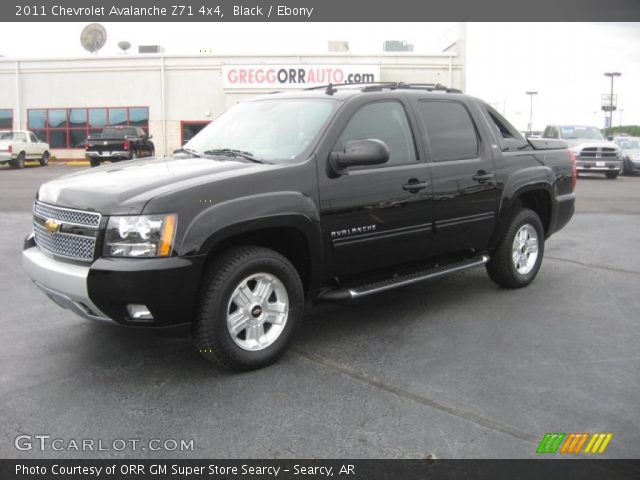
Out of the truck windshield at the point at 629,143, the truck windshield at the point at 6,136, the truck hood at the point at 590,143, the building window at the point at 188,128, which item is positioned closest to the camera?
the truck hood at the point at 590,143

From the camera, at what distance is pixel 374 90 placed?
5.15 m

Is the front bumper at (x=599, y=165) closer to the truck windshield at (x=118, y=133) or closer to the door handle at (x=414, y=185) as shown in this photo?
the truck windshield at (x=118, y=133)

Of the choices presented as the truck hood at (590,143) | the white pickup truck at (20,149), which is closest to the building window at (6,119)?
the white pickup truck at (20,149)

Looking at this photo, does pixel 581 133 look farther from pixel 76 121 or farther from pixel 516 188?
pixel 76 121

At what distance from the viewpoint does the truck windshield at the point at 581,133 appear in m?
23.0

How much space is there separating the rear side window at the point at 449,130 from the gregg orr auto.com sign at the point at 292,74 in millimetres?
26235

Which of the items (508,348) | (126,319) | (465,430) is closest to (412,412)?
(465,430)

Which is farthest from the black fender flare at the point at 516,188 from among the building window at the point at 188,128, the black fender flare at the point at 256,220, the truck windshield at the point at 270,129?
the building window at the point at 188,128

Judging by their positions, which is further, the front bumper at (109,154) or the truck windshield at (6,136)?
the truck windshield at (6,136)

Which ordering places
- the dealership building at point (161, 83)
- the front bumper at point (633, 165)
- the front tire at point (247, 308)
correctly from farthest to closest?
the dealership building at point (161, 83)
the front bumper at point (633, 165)
the front tire at point (247, 308)

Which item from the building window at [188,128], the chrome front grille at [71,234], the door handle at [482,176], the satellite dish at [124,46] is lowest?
the chrome front grille at [71,234]

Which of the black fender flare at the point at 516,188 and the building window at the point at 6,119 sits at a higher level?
the building window at the point at 6,119

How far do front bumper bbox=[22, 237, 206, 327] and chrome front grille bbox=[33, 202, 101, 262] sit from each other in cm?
10
